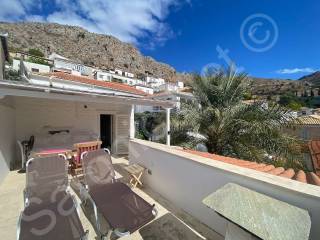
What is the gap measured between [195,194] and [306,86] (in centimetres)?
7977

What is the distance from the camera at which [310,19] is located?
32.8ft

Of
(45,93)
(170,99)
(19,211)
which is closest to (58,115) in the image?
(45,93)

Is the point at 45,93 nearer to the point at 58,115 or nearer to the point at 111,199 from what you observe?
the point at 111,199

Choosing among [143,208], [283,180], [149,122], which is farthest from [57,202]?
[149,122]

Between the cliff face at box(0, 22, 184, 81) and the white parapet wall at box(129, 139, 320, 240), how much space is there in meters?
70.1

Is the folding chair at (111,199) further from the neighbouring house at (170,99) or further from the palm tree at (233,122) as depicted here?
the neighbouring house at (170,99)

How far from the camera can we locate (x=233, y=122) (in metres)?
9.94

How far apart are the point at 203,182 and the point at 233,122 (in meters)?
6.19

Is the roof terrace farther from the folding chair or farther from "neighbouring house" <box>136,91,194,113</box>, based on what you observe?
"neighbouring house" <box>136,91,194,113</box>

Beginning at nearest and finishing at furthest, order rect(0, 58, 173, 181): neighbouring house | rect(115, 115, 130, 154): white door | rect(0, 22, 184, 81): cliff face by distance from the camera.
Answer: rect(0, 58, 173, 181): neighbouring house
rect(115, 115, 130, 154): white door
rect(0, 22, 184, 81): cliff face

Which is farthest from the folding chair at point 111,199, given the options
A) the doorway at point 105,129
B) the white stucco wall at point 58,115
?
the doorway at point 105,129

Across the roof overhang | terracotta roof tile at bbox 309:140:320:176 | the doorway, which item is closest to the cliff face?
the doorway

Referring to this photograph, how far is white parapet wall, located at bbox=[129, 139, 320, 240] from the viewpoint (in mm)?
3053

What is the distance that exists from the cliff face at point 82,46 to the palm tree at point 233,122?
67542 millimetres
